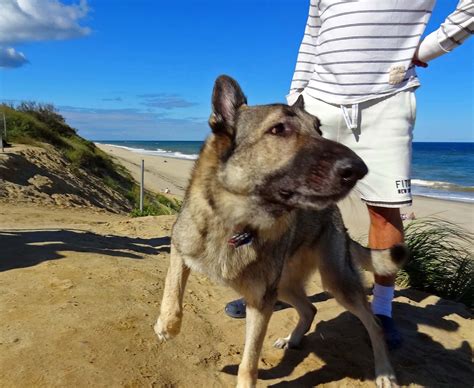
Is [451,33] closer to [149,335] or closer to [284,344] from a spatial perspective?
[284,344]

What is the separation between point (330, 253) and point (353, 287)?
328mm

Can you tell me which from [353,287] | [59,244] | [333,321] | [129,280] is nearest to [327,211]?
[353,287]

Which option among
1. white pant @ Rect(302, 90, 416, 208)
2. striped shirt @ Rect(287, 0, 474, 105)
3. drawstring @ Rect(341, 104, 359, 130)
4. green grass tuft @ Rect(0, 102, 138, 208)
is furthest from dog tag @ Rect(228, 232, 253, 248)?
green grass tuft @ Rect(0, 102, 138, 208)

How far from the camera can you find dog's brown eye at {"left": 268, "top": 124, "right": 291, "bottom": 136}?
117 inches

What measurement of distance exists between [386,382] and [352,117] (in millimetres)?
2144

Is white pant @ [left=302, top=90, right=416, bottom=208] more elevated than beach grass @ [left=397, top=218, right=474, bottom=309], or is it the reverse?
white pant @ [left=302, top=90, right=416, bottom=208]

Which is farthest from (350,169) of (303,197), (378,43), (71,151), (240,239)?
(71,151)

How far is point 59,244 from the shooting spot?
19.2ft

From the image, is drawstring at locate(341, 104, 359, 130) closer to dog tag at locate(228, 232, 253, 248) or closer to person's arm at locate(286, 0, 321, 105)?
person's arm at locate(286, 0, 321, 105)

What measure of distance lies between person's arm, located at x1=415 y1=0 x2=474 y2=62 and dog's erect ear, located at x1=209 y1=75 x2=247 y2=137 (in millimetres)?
1671

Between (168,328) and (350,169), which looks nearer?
(350,169)

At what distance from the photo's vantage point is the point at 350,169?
2.63m

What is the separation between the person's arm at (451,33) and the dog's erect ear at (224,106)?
1.67 m

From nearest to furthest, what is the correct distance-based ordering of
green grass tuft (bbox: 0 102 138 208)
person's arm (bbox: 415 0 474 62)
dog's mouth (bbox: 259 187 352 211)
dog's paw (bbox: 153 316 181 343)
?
dog's mouth (bbox: 259 187 352 211)
dog's paw (bbox: 153 316 181 343)
person's arm (bbox: 415 0 474 62)
green grass tuft (bbox: 0 102 138 208)
